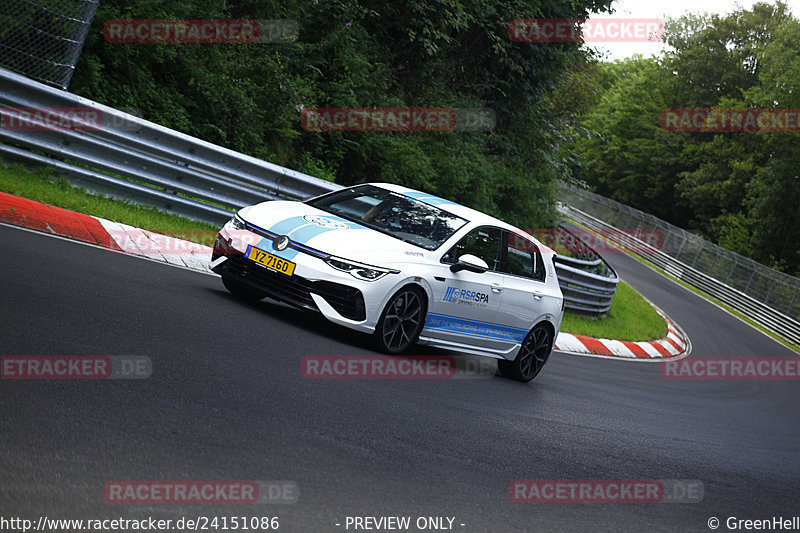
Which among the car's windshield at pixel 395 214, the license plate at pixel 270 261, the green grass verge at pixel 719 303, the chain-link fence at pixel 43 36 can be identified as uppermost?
the chain-link fence at pixel 43 36

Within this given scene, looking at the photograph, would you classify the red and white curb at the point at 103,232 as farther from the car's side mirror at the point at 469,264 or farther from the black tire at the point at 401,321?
the car's side mirror at the point at 469,264

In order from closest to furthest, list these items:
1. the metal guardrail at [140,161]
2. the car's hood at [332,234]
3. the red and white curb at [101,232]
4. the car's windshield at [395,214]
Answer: the car's hood at [332,234], the car's windshield at [395,214], the red and white curb at [101,232], the metal guardrail at [140,161]

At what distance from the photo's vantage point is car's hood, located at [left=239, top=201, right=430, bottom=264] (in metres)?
8.38

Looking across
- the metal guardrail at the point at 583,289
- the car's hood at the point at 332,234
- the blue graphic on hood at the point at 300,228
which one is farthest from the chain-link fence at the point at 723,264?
the blue graphic on hood at the point at 300,228

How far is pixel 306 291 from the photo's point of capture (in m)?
8.22

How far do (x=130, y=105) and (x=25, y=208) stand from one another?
4.84 metres

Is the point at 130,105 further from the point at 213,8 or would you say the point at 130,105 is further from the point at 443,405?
the point at 443,405

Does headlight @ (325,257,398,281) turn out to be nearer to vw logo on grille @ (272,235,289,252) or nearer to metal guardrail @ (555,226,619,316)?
vw logo on grille @ (272,235,289,252)

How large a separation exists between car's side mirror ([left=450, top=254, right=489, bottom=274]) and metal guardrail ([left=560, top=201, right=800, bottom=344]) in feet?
74.4

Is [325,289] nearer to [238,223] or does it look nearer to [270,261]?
[270,261]

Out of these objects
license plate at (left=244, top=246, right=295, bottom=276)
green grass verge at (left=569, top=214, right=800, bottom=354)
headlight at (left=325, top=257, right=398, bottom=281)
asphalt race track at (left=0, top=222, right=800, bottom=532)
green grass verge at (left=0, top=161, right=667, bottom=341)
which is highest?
headlight at (left=325, top=257, right=398, bottom=281)

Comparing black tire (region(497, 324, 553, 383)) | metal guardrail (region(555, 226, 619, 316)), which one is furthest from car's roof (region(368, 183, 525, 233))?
metal guardrail (region(555, 226, 619, 316))

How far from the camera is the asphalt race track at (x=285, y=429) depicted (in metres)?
4.27

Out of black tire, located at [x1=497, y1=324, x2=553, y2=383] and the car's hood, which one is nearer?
the car's hood
